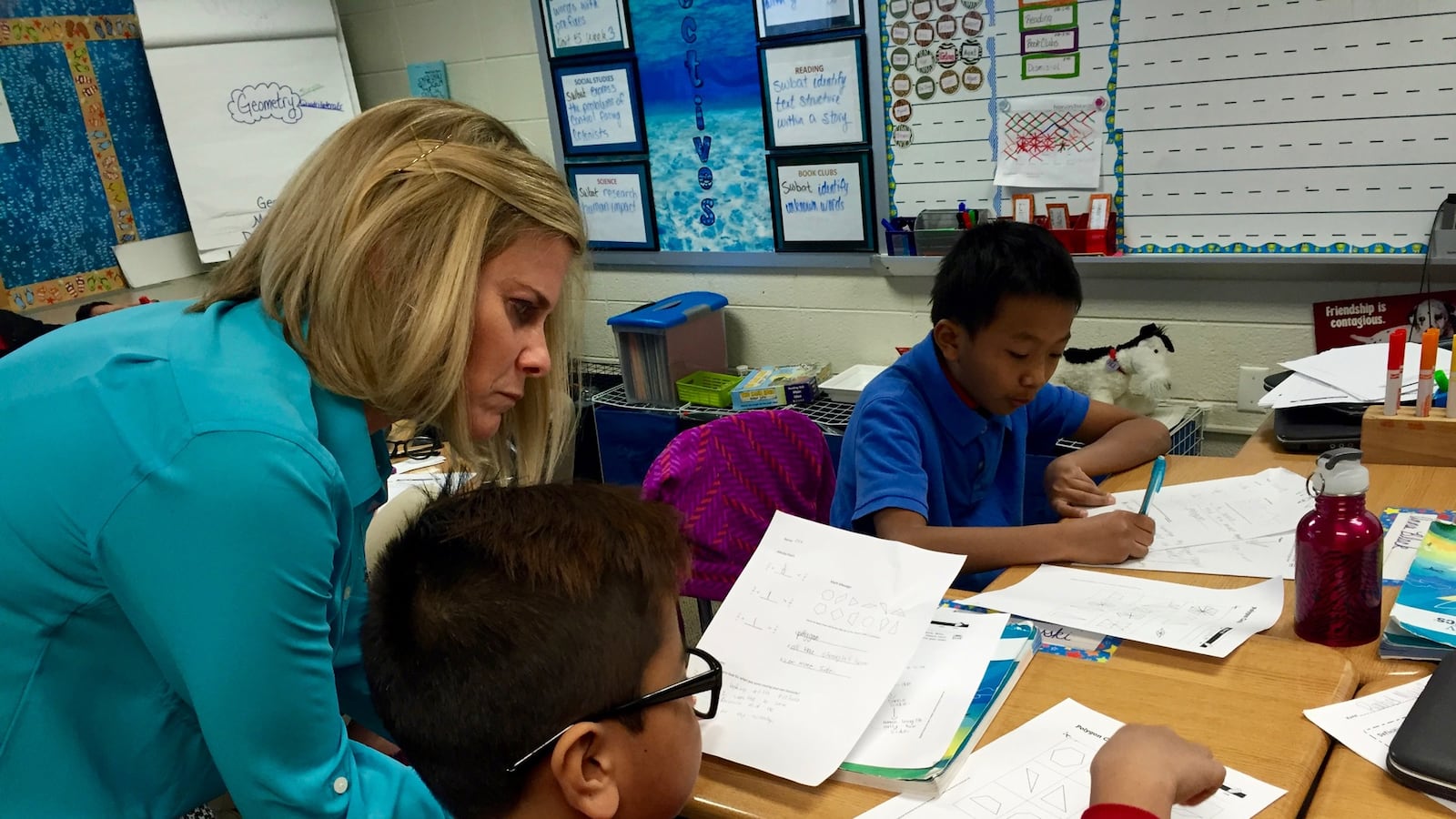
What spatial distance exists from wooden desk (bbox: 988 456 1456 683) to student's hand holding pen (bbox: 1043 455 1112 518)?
15 cm

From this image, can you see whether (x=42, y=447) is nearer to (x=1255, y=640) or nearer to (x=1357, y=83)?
(x=1255, y=640)

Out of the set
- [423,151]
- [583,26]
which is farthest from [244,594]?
[583,26]

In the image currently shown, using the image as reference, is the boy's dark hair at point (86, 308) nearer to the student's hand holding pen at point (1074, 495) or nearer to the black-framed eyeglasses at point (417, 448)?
the black-framed eyeglasses at point (417, 448)

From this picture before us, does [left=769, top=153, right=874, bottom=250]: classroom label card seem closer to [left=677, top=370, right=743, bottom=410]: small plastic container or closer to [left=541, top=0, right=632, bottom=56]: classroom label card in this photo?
[left=677, top=370, right=743, bottom=410]: small plastic container

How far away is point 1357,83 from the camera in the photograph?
2074 millimetres

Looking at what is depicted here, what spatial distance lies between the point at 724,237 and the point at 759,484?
1428 millimetres

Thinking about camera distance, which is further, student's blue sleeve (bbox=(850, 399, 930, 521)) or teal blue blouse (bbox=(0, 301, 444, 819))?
student's blue sleeve (bbox=(850, 399, 930, 521))

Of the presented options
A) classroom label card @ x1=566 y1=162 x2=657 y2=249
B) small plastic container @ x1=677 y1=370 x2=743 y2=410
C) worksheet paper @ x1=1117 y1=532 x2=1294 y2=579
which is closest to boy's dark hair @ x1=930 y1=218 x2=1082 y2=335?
worksheet paper @ x1=1117 y1=532 x2=1294 y2=579

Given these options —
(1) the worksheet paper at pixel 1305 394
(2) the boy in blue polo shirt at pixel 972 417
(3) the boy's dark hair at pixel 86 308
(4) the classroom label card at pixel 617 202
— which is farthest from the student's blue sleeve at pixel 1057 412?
(3) the boy's dark hair at pixel 86 308

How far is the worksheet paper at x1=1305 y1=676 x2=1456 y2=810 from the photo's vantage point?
90cm

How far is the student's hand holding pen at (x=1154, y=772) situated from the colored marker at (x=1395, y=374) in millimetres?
993

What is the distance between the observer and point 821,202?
9.16 ft

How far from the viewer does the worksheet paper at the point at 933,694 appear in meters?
0.96

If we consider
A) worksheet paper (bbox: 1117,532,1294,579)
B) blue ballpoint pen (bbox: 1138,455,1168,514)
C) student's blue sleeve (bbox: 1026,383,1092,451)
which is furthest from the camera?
student's blue sleeve (bbox: 1026,383,1092,451)
